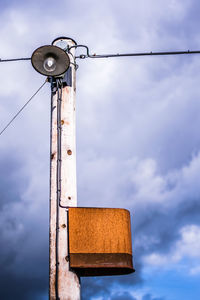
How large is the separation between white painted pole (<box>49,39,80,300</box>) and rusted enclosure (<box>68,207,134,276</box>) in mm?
135

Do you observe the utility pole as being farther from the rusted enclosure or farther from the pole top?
the pole top

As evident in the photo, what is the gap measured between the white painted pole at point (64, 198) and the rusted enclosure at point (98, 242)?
0.13 meters

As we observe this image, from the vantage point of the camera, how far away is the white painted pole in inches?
233

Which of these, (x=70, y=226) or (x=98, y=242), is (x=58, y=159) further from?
(x=98, y=242)

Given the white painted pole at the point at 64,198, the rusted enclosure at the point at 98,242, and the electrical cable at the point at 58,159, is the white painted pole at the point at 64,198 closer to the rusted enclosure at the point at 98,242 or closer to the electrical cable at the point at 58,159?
the electrical cable at the point at 58,159

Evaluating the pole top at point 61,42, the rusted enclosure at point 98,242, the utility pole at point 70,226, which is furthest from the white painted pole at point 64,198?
the pole top at point 61,42

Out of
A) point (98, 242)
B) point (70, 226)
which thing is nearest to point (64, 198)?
point (70, 226)

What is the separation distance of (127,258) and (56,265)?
3.67 ft

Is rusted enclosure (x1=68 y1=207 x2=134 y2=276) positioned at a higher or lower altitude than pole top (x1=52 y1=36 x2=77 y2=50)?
lower

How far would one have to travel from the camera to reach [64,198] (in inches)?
252

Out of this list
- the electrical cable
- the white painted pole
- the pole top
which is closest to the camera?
the white painted pole

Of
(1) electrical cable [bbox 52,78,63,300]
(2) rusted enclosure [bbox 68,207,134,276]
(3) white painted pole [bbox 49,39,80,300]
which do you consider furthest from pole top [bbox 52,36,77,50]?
(2) rusted enclosure [bbox 68,207,134,276]

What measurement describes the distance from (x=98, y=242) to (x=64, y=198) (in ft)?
Result: 2.82

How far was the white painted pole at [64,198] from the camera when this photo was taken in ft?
19.5
